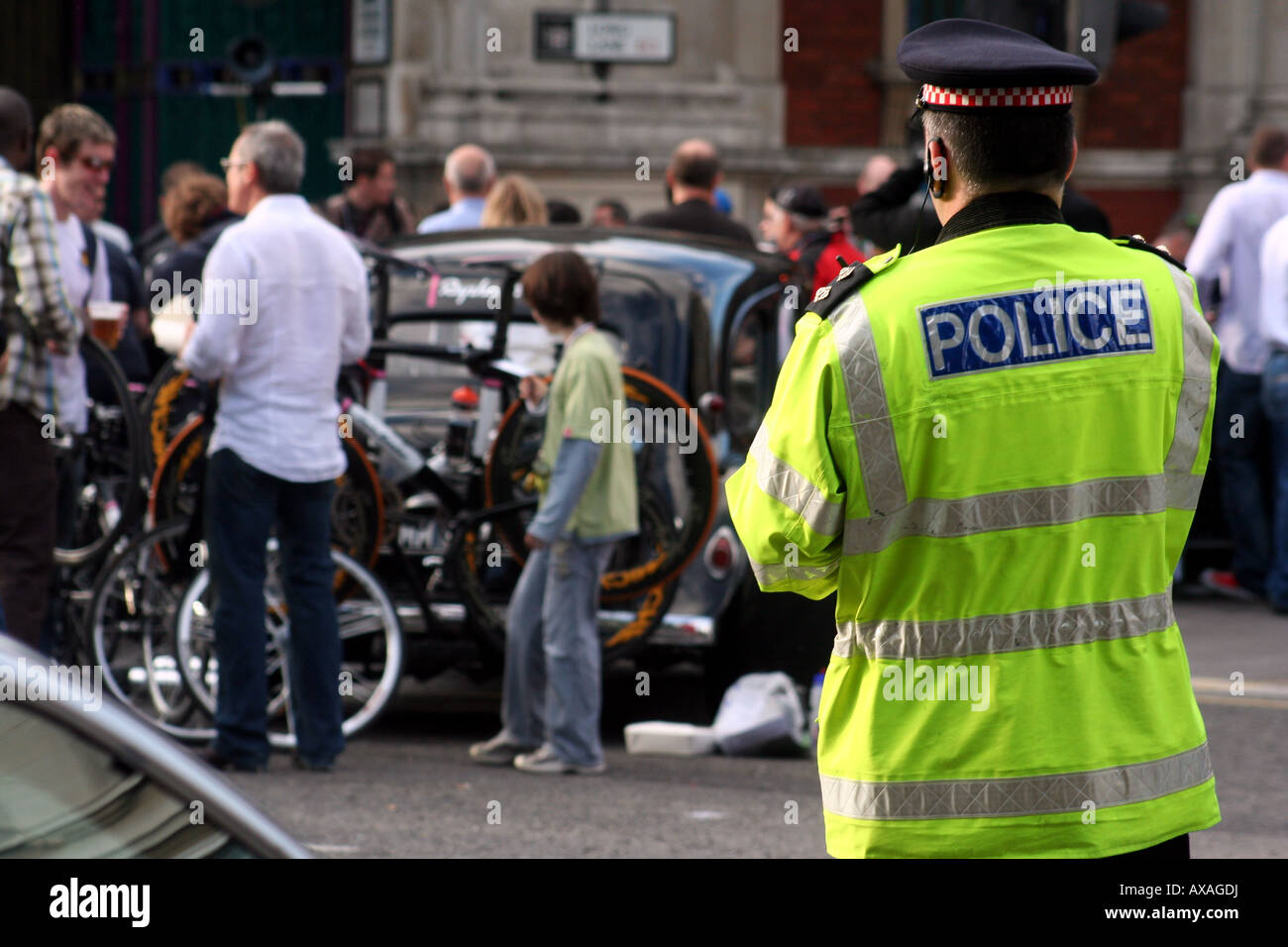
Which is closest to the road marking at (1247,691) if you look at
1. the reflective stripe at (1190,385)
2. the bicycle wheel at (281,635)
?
the bicycle wheel at (281,635)

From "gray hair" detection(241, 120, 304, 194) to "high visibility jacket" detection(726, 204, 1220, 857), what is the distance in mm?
4301

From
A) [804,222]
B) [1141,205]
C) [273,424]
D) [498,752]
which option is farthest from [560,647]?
[1141,205]

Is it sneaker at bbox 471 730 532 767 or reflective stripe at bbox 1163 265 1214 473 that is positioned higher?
reflective stripe at bbox 1163 265 1214 473

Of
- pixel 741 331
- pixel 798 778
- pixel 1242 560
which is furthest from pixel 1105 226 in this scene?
pixel 1242 560

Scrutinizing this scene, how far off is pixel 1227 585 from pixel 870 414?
30.6 ft

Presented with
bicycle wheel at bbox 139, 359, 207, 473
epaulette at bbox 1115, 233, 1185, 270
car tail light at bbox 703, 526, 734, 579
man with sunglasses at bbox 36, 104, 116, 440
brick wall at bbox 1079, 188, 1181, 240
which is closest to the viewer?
epaulette at bbox 1115, 233, 1185, 270

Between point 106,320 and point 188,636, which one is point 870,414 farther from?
point 106,320

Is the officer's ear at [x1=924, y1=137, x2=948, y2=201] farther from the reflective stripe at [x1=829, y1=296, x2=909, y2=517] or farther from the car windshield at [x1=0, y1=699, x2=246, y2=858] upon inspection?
the car windshield at [x1=0, y1=699, x2=246, y2=858]

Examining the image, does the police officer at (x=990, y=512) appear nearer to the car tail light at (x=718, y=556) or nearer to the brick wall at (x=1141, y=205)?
the car tail light at (x=718, y=556)

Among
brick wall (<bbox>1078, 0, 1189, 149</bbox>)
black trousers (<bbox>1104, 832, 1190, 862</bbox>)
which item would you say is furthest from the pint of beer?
brick wall (<bbox>1078, 0, 1189, 149</bbox>)

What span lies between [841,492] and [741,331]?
17.5ft

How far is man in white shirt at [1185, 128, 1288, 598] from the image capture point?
1110cm

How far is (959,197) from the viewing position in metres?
2.81

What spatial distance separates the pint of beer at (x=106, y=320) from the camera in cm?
749
